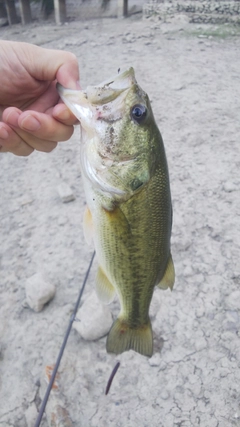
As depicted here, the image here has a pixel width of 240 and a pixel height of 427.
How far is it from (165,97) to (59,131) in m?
4.06

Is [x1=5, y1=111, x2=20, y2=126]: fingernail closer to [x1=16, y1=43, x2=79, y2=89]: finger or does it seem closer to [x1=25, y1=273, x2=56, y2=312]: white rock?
[x1=16, y1=43, x2=79, y2=89]: finger

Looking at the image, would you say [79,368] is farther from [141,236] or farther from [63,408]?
[141,236]

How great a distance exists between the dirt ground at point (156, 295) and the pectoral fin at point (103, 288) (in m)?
0.90

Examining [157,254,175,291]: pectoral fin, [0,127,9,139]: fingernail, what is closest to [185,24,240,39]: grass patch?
[0,127,9,139]: fingernail

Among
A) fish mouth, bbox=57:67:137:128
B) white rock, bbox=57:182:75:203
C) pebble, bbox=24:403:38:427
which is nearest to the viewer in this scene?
fish mouth, bbox=57:67:137:128

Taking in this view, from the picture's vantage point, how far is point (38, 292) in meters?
2.81

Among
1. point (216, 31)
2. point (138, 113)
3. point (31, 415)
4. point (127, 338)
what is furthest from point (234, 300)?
point (216, 31)

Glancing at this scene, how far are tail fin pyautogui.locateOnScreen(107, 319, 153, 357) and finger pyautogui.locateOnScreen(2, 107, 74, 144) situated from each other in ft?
2.92

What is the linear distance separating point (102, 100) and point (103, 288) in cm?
81

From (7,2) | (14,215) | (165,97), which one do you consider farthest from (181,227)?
(7,2)

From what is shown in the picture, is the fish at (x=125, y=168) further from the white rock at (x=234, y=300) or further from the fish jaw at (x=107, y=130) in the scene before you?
the white rock at (x=234, y=300)

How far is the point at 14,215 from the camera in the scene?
3820 mm

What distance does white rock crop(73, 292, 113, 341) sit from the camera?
2570mm

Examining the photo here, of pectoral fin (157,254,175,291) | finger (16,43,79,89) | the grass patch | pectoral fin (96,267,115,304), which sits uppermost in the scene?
finger (16,43,79,89)
